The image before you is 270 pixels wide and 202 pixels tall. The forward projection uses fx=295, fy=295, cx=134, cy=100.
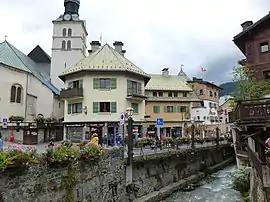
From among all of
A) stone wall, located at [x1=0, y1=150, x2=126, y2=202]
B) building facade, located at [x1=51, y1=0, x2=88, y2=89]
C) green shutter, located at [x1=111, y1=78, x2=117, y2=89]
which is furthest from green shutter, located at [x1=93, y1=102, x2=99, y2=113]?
building facade, located at [x1=51, y1=0, x2=88, y2=89]

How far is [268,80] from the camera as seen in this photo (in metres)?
23.0

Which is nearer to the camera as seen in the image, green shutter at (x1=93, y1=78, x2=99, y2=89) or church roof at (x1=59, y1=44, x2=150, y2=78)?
green shutter at (x1=93, y1=78, x2=99, y2=89)

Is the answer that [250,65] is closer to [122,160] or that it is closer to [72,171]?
[122,160]

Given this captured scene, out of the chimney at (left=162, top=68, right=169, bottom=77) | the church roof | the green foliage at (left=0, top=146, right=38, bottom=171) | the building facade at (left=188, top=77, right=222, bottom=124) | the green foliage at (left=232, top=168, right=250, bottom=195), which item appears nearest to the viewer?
the green foliage at (left=0, top=146, right=38, bottom=171)

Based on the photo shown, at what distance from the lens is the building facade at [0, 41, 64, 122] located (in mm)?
37031

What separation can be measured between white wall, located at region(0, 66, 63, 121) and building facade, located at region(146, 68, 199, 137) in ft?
50.6

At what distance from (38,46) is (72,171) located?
1929 inches

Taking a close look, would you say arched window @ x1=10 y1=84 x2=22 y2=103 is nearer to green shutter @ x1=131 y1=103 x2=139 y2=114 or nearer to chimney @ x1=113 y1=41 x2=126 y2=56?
chimney @ x1=113 y1=41 x2=126 y2=56

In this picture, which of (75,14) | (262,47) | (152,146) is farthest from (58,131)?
(262,47)

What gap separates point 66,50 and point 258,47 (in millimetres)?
35487

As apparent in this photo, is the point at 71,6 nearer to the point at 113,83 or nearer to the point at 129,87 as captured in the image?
the point at 113,83

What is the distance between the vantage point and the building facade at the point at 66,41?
51.3 metres

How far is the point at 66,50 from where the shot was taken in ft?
170

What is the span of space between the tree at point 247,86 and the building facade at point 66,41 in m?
34.2
